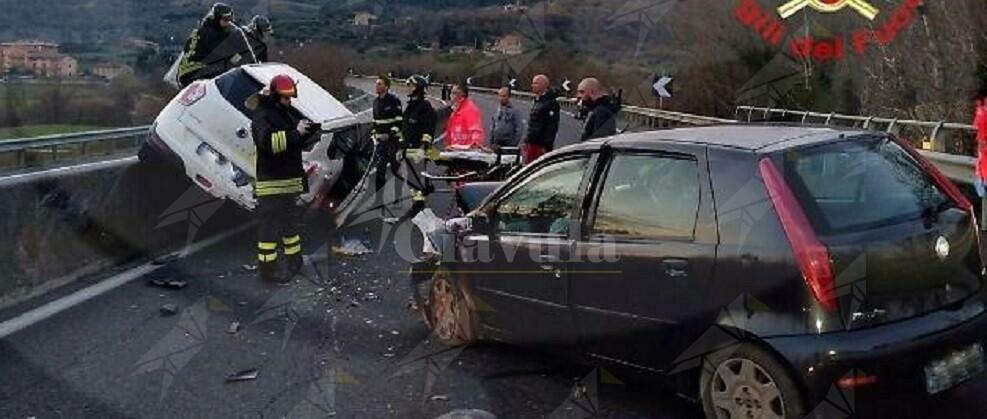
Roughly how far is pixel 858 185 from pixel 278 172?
5247mm

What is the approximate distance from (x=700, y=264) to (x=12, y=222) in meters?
5.04

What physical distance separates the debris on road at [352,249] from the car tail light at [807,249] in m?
5.58

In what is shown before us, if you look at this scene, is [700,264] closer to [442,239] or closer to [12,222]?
[442,239]

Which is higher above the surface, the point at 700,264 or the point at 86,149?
the point at 700,264

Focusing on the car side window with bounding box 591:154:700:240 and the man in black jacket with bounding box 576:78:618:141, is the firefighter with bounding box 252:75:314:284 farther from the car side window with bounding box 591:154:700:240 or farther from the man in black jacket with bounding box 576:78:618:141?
the car side window with bounding box 591:154:700:240

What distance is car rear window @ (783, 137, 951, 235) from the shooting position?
4.04 m

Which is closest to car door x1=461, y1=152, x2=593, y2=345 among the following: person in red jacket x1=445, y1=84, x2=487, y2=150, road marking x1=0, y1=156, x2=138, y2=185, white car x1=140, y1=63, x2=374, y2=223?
road marking x1=0, y1=156, x2=138, y2=185

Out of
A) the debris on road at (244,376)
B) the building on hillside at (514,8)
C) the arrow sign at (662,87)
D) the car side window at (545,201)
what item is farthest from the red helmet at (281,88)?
the arrow sign at (662,87)

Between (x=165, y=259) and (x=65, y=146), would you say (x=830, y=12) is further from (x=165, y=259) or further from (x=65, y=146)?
(x=165, y=259)

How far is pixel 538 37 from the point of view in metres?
33.7

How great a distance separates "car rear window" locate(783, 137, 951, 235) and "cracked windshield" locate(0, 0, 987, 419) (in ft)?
0.04

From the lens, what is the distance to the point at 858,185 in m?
4.19

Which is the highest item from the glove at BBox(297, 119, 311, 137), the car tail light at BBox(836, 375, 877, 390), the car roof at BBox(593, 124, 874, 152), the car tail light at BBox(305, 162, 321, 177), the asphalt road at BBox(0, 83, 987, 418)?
the car roof at BBox(593, 124, 874, 152)

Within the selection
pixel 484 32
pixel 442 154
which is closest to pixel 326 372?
pixel 442 154
